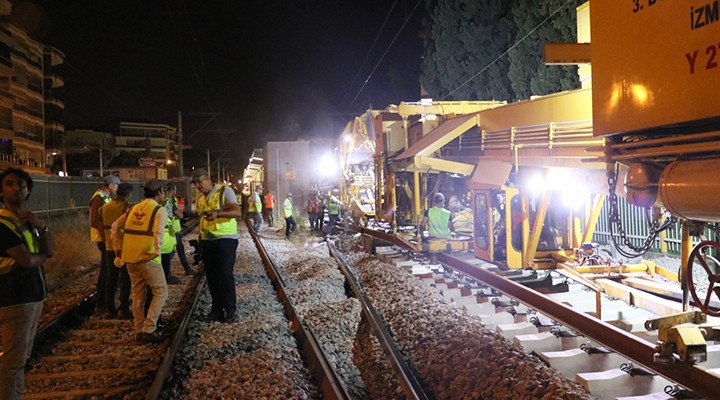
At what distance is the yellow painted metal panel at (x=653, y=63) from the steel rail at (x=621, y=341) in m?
1.58

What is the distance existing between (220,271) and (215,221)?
67cm

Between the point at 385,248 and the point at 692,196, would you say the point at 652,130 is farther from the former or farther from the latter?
the point at 385,248

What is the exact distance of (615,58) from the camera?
401 centimetres

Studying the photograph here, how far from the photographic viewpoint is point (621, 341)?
14.5 feet

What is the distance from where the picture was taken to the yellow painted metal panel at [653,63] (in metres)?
3.19

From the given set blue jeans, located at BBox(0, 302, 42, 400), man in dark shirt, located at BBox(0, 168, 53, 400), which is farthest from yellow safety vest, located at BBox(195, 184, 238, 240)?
blue jeans, located at BBox(0, 302, 42, 400)

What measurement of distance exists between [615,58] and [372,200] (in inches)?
602

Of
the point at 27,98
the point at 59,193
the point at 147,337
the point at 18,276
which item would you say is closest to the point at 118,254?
the point at 147,337

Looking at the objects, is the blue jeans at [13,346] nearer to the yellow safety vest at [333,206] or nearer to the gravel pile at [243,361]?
the gravel pile at [243,361]

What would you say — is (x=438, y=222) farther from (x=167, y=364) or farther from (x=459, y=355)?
(x=167, y=364)

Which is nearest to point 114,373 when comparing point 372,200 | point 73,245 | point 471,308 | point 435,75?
point 471,308

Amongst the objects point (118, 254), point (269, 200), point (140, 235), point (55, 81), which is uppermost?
point (55, 81)

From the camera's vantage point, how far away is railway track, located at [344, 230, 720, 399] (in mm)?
4129

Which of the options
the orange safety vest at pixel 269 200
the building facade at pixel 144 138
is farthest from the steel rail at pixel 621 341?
the building facade at pixel 144 138
